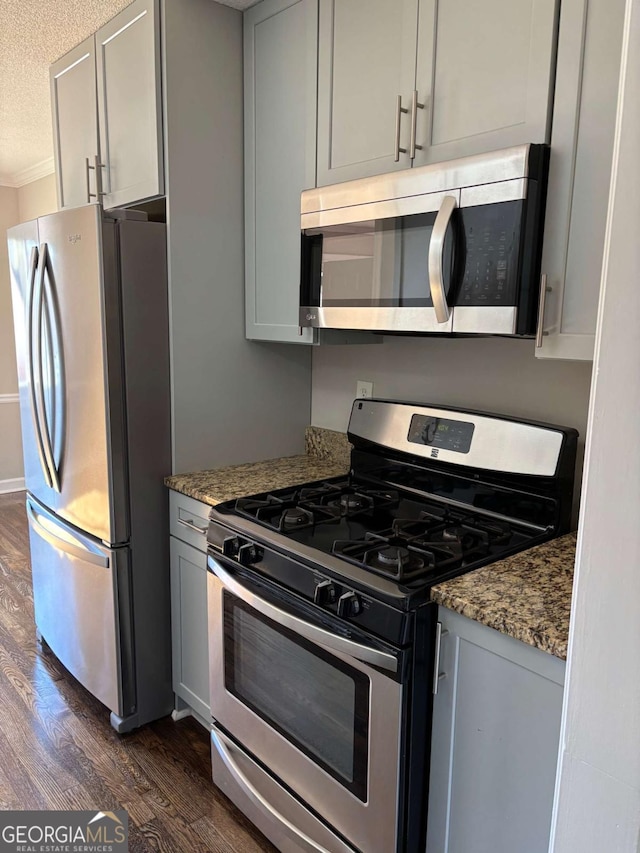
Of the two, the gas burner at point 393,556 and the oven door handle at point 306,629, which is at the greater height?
the gas burner at point 393,556

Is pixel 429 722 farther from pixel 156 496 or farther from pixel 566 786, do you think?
pixel 156 496

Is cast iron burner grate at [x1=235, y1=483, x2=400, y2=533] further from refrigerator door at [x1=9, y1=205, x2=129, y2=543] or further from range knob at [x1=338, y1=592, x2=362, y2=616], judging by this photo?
refrigerator door at [x1=9, y1=205, x2=129, y2=543]

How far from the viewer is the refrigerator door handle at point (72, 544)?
2184mm

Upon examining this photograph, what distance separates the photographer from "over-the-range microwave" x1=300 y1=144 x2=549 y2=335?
54.6 inches

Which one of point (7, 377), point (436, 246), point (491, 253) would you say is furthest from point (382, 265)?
point (7, 377)

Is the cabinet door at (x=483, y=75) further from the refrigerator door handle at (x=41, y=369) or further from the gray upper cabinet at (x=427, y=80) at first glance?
the refrigerator door handle at (x=41, y=369)

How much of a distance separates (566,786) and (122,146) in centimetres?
227

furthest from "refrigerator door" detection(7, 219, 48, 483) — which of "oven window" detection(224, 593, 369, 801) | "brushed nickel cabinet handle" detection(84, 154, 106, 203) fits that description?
"oven window" detection(224, 593, 369, 801)

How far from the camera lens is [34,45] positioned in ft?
7.97

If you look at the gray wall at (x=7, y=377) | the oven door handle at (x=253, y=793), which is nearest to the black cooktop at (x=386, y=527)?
the oven door handle at (x=253, y=793)

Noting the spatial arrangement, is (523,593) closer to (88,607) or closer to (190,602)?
(190,602)

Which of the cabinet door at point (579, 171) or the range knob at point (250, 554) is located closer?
the cabinet door at point (579, 171)

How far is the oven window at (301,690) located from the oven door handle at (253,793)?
194 millimetres

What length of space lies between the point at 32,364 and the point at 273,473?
102 centimetres
